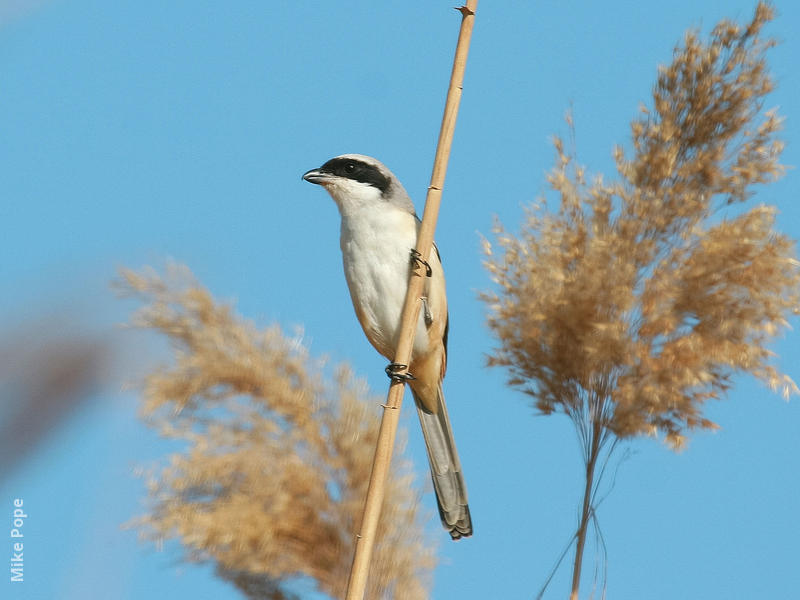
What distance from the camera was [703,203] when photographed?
1604mm

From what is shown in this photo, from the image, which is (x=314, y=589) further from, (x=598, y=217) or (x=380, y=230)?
(x=380, y=230)

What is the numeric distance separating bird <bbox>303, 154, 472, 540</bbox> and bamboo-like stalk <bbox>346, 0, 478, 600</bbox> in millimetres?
670

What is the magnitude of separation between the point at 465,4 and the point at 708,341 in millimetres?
737

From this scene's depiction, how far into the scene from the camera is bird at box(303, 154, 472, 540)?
2.28 metres

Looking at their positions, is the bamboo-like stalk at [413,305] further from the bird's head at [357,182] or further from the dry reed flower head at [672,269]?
the bird's head at [357,182]

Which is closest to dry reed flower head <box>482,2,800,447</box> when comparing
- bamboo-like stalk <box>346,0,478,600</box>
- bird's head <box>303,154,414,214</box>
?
bamboo-like stalk <box>346,0,478,600</box>

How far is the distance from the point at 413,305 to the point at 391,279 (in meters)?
0.75

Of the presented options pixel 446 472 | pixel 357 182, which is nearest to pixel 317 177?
pixel 357 182

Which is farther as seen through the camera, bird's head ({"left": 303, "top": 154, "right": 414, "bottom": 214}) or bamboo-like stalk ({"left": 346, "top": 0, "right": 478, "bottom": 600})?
bird's head ({"left": 303, "top": 154, "right": 414, "bottom": 214})

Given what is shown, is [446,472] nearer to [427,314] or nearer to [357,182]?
[427,314]

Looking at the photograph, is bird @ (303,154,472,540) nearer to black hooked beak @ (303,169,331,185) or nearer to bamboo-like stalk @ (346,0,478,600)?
black hooked beak @ (303,169,331,185)

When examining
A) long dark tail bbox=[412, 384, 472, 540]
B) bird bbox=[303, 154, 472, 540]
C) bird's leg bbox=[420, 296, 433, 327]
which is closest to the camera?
long dark tail bbox=[412, 384, 472, 540]

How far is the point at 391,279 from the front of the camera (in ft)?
7.47

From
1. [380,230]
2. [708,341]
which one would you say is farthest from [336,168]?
[708,341]
